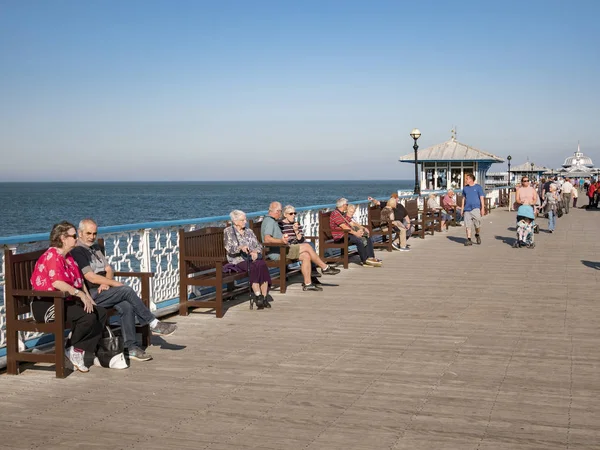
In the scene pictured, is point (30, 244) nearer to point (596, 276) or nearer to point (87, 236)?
point (87, 236)

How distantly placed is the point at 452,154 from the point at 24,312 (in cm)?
3308

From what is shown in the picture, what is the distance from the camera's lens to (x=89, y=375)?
575 centimetres

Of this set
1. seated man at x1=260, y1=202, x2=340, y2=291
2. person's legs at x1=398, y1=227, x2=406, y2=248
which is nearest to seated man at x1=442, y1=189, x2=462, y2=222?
person's legs at x1=398, y1=227, x2=406, y2=248

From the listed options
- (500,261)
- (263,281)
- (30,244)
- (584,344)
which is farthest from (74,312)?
(500,261)

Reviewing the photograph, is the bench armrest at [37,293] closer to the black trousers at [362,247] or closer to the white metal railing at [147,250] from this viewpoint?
the white metal railing at [147,250]

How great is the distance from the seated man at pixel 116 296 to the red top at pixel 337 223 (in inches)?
240

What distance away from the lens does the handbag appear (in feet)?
19.4

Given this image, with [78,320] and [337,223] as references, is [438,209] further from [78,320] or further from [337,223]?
[78,320]

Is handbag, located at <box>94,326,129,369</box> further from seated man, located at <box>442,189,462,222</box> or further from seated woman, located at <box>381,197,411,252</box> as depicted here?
seated man, located at <box>442,189,462,222</box>

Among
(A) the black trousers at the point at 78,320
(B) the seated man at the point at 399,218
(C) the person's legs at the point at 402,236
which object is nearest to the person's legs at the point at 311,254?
(A) the black trousers at the point at 78,320

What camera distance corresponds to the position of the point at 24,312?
5.83 m

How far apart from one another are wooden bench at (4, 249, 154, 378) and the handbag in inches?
13.3

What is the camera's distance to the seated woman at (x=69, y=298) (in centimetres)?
569

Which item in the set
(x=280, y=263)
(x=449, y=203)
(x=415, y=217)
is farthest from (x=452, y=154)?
(x=280, y=263)
